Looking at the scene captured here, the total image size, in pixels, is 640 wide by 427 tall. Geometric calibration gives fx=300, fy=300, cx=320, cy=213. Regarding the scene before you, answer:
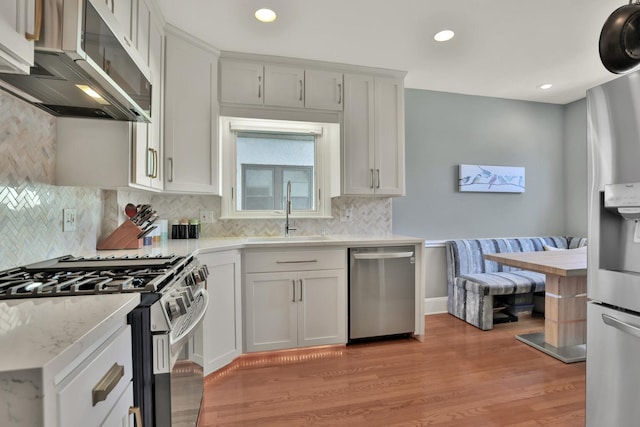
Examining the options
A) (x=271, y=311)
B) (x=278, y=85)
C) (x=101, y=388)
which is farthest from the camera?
(x=278, y=85)

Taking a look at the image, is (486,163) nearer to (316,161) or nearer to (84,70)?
(316,161)

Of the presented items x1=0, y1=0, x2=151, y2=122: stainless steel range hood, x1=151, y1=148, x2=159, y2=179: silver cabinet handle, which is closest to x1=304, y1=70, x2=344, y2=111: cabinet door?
x1=151, y1=148, x2=159, y2=179: silver cabinet handle

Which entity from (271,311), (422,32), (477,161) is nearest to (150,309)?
(271,311)

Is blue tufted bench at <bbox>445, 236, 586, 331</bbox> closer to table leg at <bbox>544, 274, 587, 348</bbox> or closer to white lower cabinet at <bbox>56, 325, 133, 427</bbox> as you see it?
table leg at <bbox>544, 274, 587, 348</bbox>

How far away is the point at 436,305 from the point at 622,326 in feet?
7.64

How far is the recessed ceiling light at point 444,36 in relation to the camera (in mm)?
2340

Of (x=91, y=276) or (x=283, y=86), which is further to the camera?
(x=283, y=86)

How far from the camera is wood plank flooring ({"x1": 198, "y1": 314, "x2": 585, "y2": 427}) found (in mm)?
1709

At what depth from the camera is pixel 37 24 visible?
84 centimetres

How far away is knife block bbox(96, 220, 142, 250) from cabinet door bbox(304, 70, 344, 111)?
172 centimetres

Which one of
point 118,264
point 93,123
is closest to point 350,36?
point 93,123

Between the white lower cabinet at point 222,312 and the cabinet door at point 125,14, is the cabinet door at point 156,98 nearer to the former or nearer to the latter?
the cabinet door at point 125,14

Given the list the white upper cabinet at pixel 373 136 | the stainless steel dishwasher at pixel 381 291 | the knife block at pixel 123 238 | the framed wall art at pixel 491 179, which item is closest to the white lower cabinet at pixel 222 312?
the knife block at pixel 123 238

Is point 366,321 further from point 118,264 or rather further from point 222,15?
point 222,15
